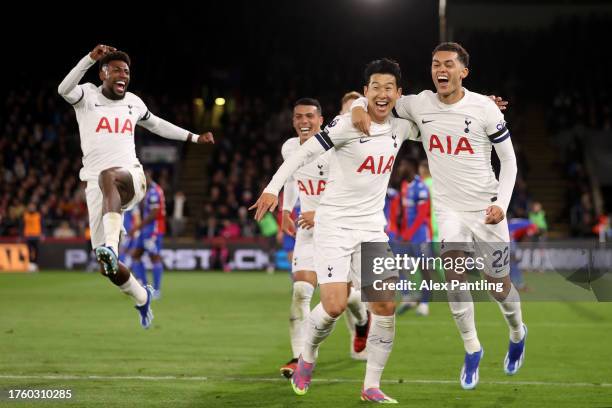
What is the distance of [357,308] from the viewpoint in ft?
32.0

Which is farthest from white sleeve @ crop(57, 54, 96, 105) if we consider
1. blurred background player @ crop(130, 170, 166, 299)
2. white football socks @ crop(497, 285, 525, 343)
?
blurred background player @ crop(130, 170, 166, 299)

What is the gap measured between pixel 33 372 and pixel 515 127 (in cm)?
2746

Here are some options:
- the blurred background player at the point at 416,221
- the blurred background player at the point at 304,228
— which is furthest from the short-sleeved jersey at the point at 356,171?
the blurred background player at the point at 416,221

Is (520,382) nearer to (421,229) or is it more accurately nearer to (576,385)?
(576,385)

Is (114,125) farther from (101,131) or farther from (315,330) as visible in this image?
(315,330)

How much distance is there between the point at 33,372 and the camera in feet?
28.2

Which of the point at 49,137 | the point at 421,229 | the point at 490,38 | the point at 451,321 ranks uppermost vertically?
the point at 490,38

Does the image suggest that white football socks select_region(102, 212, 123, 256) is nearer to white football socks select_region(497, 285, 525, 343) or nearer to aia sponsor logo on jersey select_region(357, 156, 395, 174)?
aia sponsor logo on jersey select_region(357, 156, 395, 174)

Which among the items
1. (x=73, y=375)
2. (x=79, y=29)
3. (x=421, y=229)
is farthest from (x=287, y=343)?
(x=79, y=29)

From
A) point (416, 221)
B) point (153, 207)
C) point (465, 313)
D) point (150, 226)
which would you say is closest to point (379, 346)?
point (465, 313)

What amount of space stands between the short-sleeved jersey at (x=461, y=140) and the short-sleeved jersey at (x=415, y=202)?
661 cm

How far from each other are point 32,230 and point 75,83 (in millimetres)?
18734

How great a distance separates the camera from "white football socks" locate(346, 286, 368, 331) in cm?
963

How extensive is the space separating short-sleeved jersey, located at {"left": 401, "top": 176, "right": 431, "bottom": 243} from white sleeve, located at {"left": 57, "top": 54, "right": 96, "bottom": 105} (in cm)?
659
